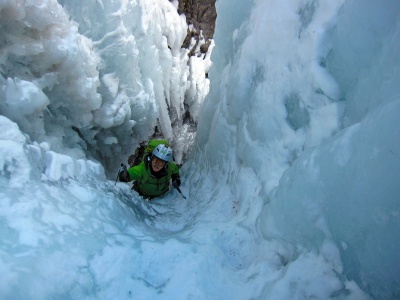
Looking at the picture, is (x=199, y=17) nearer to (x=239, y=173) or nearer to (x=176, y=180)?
(x=176, y=180)

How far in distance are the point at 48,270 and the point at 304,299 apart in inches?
51.8

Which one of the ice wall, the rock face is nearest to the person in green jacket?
the ice wall

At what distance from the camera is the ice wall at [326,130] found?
1492mm

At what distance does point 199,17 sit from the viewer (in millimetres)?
8266

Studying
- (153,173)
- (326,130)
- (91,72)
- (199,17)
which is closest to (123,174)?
(153,173)

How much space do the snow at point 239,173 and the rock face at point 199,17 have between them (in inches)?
134

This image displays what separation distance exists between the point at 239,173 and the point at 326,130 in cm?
120

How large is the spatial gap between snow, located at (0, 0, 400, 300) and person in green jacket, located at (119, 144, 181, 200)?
197mm

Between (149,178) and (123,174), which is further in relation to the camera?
(149,178)

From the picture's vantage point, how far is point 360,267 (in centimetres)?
158

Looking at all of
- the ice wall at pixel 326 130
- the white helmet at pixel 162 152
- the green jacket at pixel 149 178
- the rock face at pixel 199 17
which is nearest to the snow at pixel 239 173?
the ice wall at pixel 326 130

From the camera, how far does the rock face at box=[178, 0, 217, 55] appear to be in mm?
7707

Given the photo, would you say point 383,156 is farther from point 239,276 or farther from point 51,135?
point 51,135

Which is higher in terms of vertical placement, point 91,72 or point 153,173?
point 91,72
